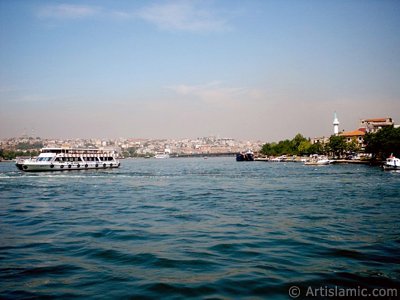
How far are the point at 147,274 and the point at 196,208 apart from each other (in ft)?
32.2

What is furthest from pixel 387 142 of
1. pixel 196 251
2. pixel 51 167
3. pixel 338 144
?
pixel 196 251

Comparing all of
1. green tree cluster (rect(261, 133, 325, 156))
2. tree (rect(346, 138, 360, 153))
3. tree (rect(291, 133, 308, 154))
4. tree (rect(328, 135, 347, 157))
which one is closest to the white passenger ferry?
tree (rect(328, 135, 347, 157))

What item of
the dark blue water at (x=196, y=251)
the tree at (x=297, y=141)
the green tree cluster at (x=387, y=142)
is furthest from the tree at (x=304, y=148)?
the dark blue water at (x=196, y=251)

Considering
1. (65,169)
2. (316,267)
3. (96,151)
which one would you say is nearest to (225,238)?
(316,267)

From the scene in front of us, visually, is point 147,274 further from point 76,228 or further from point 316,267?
point 76,228

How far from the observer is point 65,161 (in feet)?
196

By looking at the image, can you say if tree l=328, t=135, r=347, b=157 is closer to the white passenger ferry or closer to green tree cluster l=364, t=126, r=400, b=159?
green tree cluster l=364, t=126, r=400, b=159

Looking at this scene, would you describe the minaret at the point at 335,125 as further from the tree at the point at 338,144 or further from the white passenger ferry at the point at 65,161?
the white passenger ferry at the point at 65,161

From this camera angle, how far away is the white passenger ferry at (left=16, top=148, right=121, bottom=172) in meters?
55.7

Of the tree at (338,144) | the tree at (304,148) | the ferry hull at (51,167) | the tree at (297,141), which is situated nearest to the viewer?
the ferry hull at (51,167)

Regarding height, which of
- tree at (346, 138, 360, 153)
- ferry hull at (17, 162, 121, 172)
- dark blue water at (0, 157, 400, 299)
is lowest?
dark blue water at (0, 157, 400, 299)

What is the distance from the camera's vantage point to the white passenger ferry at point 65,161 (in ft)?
183

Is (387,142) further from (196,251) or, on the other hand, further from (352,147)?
(196,251)

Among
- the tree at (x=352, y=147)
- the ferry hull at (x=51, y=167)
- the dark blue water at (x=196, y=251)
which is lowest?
→ the dark blue water at (x=196, y=251)
